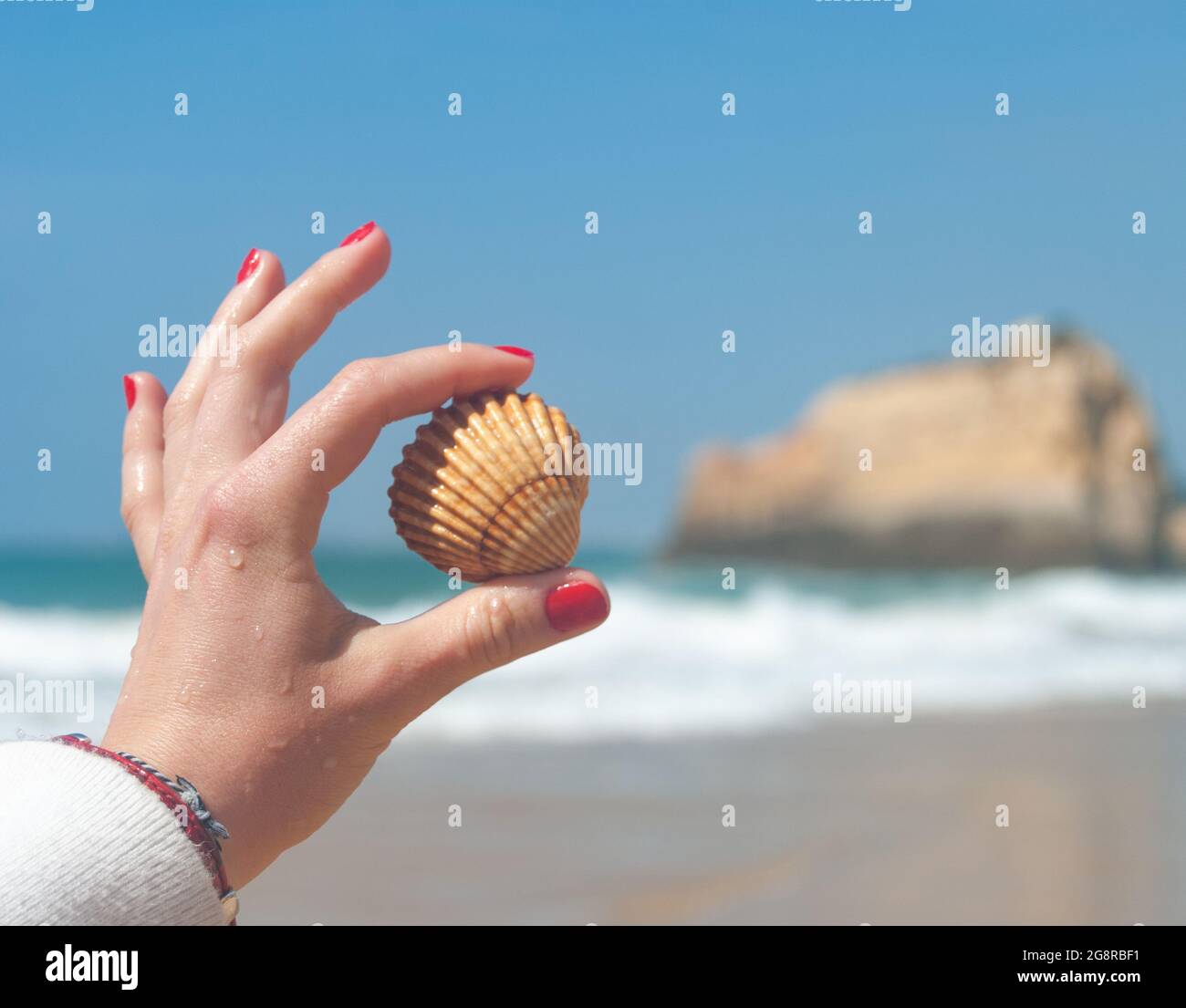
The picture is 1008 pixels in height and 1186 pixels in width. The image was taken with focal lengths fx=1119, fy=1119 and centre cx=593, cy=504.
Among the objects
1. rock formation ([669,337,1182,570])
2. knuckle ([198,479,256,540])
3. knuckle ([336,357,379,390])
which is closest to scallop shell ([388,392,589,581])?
knuckle ([336,357,379,390])

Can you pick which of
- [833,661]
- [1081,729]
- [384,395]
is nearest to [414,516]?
[384,395]

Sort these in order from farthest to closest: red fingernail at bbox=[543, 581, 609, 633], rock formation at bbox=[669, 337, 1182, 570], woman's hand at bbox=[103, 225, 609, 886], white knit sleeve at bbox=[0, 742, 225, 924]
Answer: rock formation at bbox=[669, 337, 1182, 570]
red fingernail at bbox=[543, 581, 609, 633]
woman's hand at bbox=[103, 225, 609, 886]
white knit sleeve at bbox=[0, 742, 225, 924]

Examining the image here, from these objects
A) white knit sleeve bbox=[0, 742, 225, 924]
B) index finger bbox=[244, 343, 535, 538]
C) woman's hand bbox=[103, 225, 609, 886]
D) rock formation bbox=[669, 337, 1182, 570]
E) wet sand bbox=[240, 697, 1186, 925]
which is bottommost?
wet sand bbox=[240, 697, 1186, 925]

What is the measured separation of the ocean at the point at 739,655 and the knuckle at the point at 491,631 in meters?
3.72

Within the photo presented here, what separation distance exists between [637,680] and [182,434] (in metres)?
8.05

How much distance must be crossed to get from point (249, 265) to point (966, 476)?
28.7 meters

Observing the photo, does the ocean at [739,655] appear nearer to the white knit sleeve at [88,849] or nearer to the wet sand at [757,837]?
the wet sand at [757,837]

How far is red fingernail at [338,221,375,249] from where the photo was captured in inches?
86.5

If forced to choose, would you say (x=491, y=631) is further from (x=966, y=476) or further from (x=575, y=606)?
(x=966, y=476)

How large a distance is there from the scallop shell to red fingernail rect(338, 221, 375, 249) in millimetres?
441

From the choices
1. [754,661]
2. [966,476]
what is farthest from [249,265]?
[966,476]

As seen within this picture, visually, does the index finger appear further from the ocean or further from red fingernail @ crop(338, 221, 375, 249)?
the ocean

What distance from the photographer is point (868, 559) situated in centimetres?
3005

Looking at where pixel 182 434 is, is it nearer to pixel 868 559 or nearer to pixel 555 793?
pixel 555 793
